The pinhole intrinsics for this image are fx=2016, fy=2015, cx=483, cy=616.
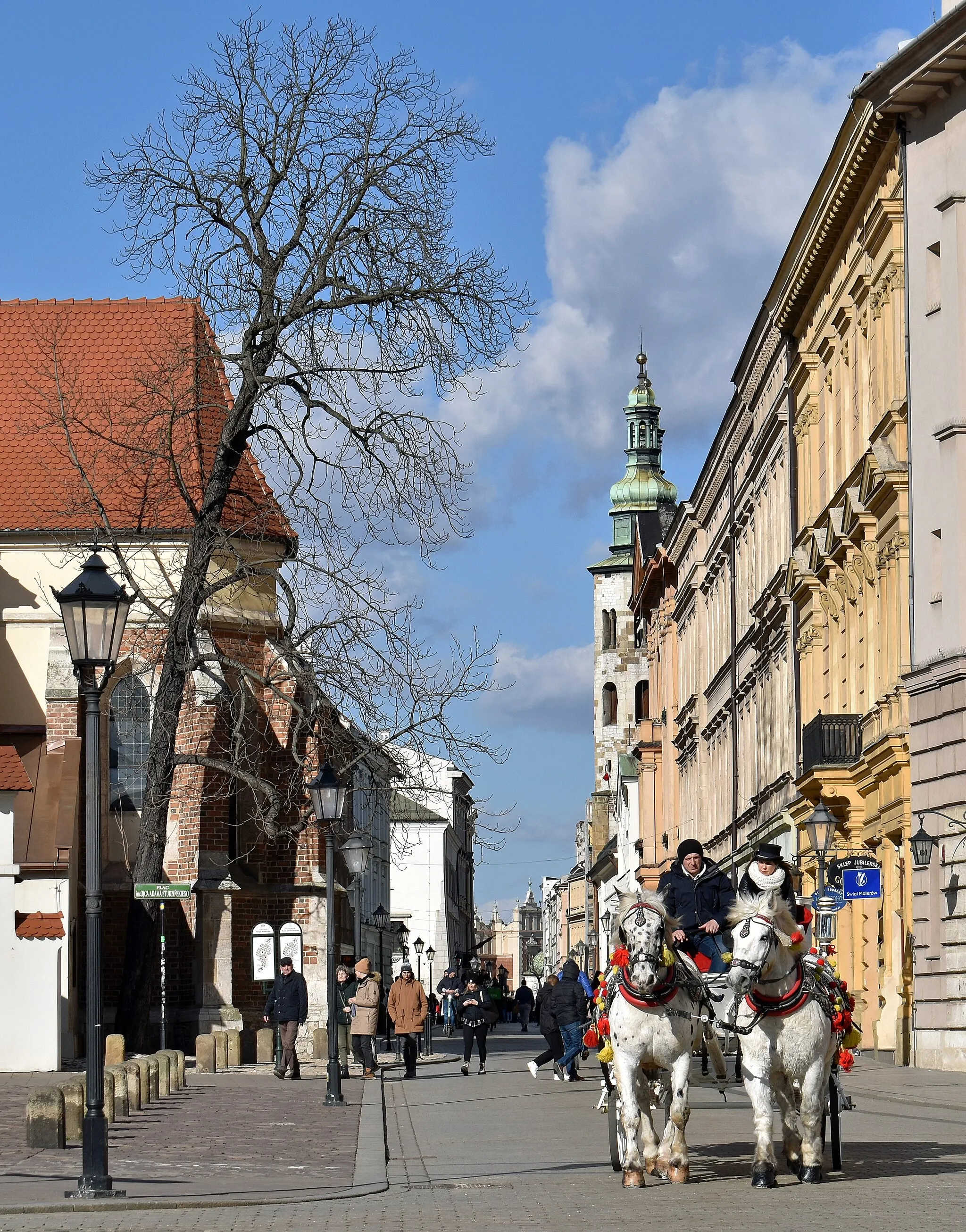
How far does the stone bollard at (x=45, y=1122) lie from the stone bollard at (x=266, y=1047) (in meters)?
17.7

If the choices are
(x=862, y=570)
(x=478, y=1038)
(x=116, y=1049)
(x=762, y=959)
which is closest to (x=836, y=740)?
(x=862, y=570)

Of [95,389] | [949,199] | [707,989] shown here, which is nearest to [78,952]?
[95,389]

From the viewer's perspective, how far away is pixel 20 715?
42031 mm

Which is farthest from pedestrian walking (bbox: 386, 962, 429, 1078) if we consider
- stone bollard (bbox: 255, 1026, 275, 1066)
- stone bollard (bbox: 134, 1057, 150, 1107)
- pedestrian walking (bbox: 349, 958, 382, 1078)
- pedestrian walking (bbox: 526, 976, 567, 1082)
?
stone bollard (bbox: 134, 1057, 150, 1107)

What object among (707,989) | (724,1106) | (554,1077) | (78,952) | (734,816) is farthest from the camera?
(734,816)

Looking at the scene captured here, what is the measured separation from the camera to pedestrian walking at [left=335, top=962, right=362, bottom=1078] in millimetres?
31031

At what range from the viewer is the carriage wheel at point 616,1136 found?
42.3 ft

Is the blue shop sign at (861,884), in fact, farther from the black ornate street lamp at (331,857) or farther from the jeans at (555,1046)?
the black ornate street lamp at (331,857)

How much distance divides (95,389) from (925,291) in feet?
68.9

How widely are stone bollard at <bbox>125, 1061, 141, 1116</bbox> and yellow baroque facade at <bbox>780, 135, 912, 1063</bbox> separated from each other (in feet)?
41.2

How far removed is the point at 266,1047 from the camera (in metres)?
34.3

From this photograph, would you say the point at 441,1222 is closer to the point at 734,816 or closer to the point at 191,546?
the point at 191,546

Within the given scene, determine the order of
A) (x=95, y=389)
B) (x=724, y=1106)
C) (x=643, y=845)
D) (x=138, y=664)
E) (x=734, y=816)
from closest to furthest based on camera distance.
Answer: (x=724, y=1106)
(x=138, y=664)
(x=95, y=389)
(x=734, y=816)
(x=643, y=845)

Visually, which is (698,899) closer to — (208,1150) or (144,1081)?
(208,1150)
